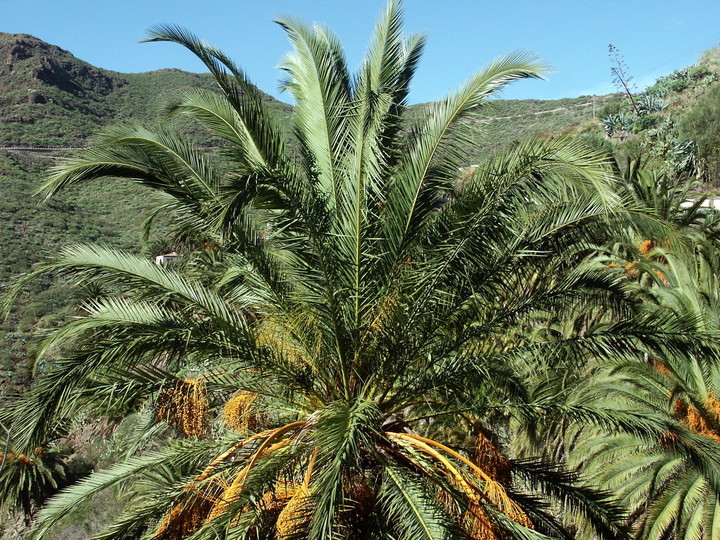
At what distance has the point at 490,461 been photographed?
602 cm

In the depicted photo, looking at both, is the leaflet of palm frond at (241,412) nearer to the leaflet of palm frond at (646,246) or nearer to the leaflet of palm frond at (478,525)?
the leaflet of palm frond at (478,525)

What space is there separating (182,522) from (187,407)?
105 centimetres

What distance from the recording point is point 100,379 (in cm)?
634

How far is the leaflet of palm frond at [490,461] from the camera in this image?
5977 millimetres

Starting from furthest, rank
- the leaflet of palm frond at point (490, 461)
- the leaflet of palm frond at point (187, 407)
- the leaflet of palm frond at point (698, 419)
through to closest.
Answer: the leaflet of palm frond at point (698, 419)
the leaflet of palm frond at point (490, 461)
the leaflet of palm frond at point (187, 407)

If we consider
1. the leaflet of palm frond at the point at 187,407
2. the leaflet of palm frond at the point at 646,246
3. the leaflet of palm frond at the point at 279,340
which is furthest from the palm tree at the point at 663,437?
the leaflet of palm frond at the point at 187,407

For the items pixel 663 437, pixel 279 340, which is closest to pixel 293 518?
pixel 279 340

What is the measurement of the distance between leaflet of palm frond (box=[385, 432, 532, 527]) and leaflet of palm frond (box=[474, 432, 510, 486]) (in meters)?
0.14

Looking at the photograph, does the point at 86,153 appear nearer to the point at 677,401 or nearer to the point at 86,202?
the point at 677,401

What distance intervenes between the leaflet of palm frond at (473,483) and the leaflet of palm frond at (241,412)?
128cm

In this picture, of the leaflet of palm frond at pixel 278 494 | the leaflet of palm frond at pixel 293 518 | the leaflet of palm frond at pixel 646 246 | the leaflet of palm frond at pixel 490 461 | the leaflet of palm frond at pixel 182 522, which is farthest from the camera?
→ the leaflet of palm frond at pixel 646 246

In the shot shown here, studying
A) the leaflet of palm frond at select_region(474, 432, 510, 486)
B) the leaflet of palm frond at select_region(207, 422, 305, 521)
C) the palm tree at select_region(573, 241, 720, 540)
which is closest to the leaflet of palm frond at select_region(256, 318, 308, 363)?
the leaflet of palm frond at select_region(207, 422, 305, 521)

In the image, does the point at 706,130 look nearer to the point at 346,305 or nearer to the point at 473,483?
the point at 346,305

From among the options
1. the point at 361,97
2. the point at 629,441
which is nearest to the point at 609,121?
the point at 629,441
